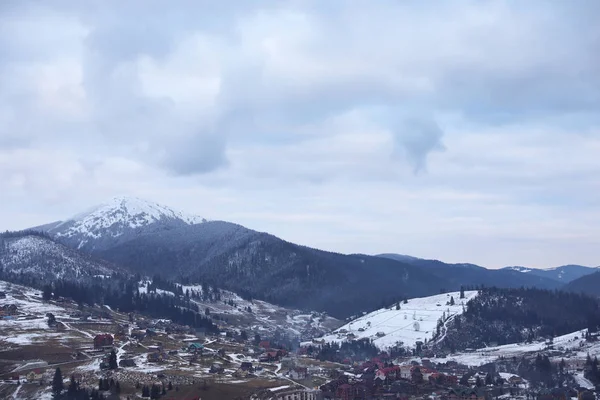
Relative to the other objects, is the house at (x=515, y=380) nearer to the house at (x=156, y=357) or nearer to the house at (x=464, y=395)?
the house at (x=464, y=395)

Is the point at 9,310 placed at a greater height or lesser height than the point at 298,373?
greater

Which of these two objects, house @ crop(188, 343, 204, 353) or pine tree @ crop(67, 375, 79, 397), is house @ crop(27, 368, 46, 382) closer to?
pine tree @ crop(67, 375, 79, 397)

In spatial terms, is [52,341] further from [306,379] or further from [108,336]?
[306,379]

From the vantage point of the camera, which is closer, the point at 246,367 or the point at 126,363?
the point at 126,363

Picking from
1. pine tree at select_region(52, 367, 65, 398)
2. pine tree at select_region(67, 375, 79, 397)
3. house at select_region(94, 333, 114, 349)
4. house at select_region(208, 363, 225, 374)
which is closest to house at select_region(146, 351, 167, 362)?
house at select_region(208, 363, 225, 374)

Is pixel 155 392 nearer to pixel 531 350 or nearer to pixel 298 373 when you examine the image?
pixel 298 373

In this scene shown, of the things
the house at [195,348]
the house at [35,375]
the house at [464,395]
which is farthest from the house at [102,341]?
the house at [464,395]

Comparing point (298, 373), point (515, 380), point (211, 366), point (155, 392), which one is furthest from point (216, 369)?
point (515, 380)
